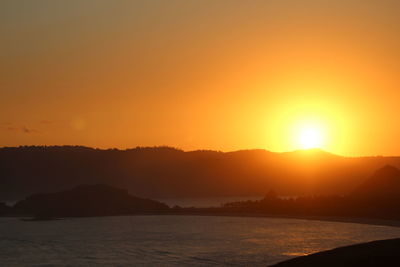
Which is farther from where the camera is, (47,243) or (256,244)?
(47,243)

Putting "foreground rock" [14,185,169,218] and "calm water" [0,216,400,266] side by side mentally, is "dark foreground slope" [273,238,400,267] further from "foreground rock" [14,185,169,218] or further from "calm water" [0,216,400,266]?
"foreground rock" [14,185,169,218]

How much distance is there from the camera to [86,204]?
582 ft

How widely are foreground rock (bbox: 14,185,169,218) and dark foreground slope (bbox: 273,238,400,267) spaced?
138m

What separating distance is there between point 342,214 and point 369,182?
119ft

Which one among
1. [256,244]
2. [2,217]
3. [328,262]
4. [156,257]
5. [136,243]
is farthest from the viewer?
[2,217]

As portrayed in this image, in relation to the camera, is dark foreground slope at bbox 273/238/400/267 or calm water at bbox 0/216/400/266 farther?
calm water at bbox 0/216/400/266

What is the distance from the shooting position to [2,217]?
172250mm

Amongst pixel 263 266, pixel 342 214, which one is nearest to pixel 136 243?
pixel 263 266

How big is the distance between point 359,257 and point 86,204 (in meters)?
151

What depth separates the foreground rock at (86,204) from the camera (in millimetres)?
174000

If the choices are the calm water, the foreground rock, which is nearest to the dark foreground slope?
the calm water

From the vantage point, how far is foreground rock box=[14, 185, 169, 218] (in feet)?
571

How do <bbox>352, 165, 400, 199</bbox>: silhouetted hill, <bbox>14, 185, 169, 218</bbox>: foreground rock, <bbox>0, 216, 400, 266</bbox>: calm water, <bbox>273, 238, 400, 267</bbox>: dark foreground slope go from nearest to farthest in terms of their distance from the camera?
1. <bbox>273, 238, 400, 267</bbox>: dark foreground slope
2. <bbox>0, 216, 400, 266</bbox>: calm water
3. <bbox>352, 165, 400, 199</bbox>: silhouetted hill
4. <bbox>14, 185, 169, 218</bbox>: foreground rock

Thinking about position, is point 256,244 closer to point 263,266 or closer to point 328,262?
point 263,266
